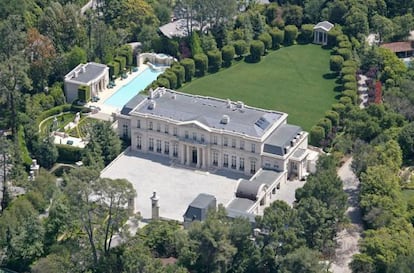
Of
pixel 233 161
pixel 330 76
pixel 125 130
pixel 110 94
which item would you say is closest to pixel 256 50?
pixel 330 76

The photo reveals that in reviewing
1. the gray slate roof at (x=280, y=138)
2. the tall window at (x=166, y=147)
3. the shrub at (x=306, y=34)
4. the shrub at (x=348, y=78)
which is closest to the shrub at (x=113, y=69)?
the tall window at (x=166, y=147)

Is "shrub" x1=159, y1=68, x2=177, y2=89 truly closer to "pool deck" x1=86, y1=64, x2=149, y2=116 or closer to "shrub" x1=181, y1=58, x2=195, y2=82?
"shrub" x1=181, y1=58, x2=195, y2=82

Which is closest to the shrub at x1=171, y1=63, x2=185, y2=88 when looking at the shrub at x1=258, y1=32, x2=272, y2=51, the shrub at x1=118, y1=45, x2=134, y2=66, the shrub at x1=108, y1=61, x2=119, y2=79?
the shrub at x1=108, y1=61, x2=119, y2=79

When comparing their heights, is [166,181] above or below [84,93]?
below

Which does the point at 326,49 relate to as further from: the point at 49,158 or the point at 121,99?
the point at 49,158

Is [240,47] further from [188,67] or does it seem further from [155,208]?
[155,208]

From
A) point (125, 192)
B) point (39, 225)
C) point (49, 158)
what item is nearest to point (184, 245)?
point (125, 192)
